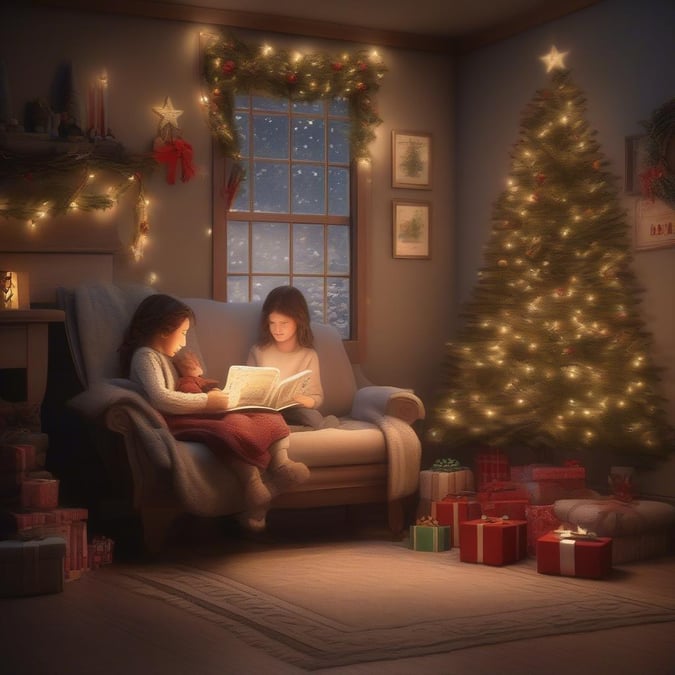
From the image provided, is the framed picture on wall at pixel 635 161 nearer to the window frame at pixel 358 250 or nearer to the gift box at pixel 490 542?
the window frame at pixel 358 250

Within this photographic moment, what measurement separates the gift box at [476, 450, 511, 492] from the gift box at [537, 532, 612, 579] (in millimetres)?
1437

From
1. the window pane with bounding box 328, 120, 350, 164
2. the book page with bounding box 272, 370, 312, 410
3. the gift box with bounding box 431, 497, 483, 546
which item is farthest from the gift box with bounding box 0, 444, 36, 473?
the window pane with bounding box 328, 120, 350, 164

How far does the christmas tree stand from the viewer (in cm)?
594

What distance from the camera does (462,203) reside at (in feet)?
25.1

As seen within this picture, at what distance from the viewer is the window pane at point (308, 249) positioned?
7.26m

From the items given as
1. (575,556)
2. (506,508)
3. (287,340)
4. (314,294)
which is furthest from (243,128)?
(575,556)

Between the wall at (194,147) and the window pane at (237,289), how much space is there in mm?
195

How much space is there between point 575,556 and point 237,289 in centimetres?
299

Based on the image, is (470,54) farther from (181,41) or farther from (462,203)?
(181,41)

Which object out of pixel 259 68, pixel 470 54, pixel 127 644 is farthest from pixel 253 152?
pixel 127 644

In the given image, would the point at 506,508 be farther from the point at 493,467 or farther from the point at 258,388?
the point at 258,388

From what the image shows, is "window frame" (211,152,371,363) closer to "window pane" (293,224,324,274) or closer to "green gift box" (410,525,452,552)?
"window pane" (293,224,324,274)

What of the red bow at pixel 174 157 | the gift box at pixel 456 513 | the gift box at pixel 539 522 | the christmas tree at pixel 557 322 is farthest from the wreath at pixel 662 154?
the red bow at pixel 174 157

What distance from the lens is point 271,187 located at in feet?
23.5
